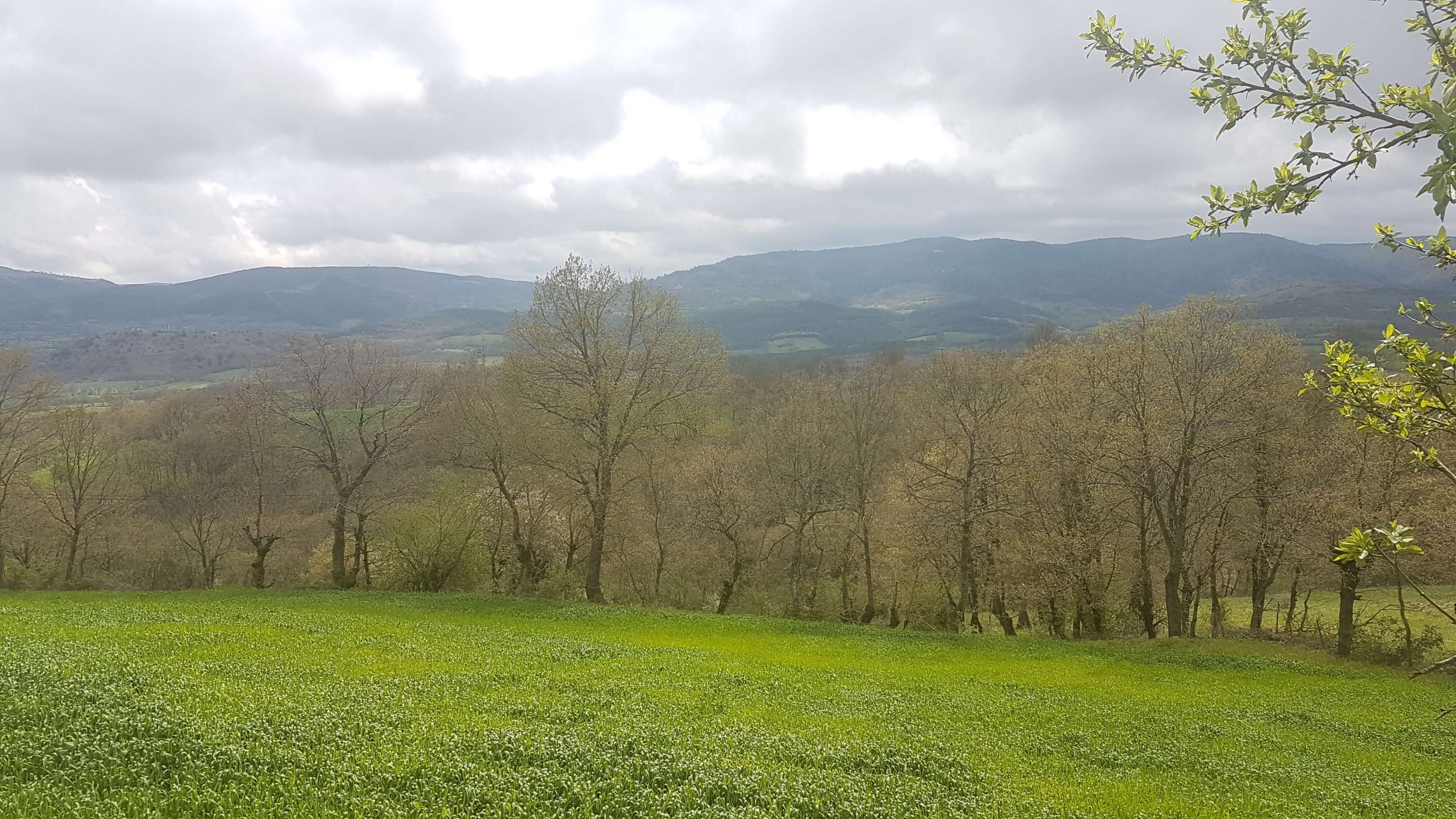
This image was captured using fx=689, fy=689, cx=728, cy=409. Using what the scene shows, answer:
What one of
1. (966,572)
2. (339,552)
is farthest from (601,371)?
(966,572)

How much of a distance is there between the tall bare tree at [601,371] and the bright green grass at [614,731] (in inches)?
488

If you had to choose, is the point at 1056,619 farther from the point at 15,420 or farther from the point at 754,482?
the point at 15,420

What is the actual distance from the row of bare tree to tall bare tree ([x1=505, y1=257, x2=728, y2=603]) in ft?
0.48

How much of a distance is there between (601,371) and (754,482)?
569 inches

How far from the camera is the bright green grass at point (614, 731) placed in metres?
7.84

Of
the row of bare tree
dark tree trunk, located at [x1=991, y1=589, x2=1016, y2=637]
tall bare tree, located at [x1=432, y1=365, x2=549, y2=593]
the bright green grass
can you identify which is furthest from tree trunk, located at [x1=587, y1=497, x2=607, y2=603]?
dark tree trunk, located at [x1=991, y1=589, x2=1016, y2=637]

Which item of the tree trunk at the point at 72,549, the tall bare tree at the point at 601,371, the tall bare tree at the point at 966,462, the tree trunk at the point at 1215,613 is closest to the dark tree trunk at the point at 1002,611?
the tall bare tree at the point at 966,462

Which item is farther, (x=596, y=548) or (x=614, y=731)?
(x=596, y=548)

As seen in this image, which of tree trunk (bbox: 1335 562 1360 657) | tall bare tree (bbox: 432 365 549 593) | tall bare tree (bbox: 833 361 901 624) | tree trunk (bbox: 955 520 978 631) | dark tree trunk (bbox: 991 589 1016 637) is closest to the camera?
tree trunk (bbox: 1335 562 1360 657)

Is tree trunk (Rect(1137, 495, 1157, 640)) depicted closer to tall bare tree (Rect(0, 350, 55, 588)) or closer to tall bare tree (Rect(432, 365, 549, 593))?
tall bare tree (Rect(432, 365, 549, 593))

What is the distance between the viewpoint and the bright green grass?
784 cm

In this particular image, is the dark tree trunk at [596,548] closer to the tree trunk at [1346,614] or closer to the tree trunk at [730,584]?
the tree trunk at [730,584]

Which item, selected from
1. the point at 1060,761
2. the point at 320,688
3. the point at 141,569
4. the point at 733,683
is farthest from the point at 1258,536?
the point at 141,569

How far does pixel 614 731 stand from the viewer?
10.1 m
